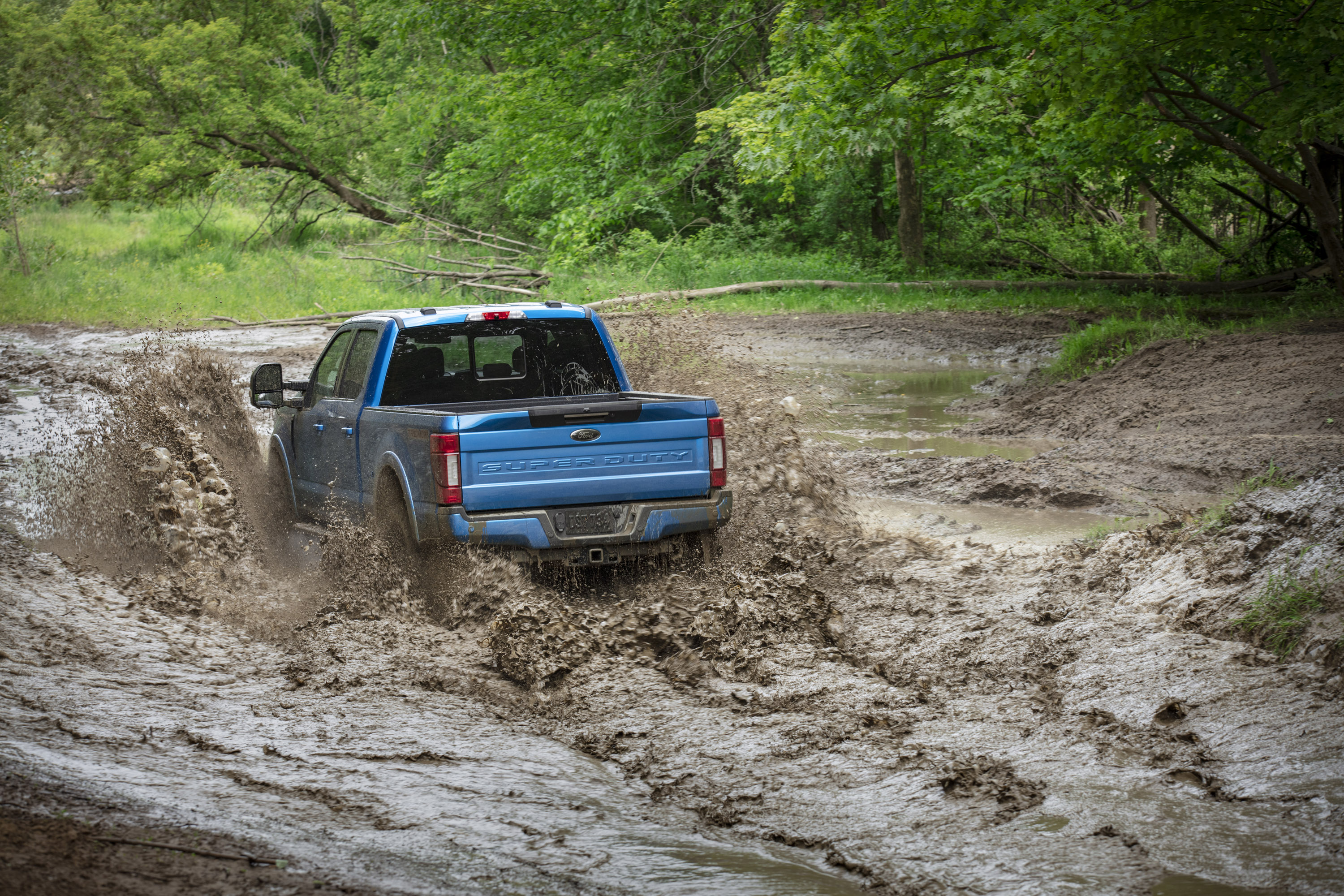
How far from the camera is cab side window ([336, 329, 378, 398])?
7375 mm

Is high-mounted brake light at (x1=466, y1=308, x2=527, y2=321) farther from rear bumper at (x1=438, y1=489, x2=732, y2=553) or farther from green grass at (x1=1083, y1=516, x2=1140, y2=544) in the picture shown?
green grass at (x1=1083, y1=516, x2=1140, y2=544)

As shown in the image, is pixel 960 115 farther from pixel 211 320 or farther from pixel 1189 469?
pixel 211 320

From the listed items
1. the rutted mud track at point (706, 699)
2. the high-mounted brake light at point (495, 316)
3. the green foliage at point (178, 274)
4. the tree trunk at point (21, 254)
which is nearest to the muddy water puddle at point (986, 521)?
the rutted mud track at point (706, 699)

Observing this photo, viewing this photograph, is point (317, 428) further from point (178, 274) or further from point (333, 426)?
point (178, 274)

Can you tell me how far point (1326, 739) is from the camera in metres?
4.17

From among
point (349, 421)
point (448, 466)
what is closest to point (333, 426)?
point (349, 421)

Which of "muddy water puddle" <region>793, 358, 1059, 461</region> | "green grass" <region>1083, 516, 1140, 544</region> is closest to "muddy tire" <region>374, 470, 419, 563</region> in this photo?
"green grass" <region>1083, 516, 1140, 544</region>

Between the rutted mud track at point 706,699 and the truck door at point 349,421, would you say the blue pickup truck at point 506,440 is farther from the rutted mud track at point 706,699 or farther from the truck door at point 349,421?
→ the rutted mud track at point 706,699

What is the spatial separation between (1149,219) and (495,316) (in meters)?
29.5

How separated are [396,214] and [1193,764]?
36315 mm

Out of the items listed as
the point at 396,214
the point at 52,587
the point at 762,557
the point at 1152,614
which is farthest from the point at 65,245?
the point at 1152,614

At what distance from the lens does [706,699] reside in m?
5.21

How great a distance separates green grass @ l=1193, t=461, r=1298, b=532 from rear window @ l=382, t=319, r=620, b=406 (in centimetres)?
383

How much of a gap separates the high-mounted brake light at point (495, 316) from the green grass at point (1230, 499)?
173 inches
